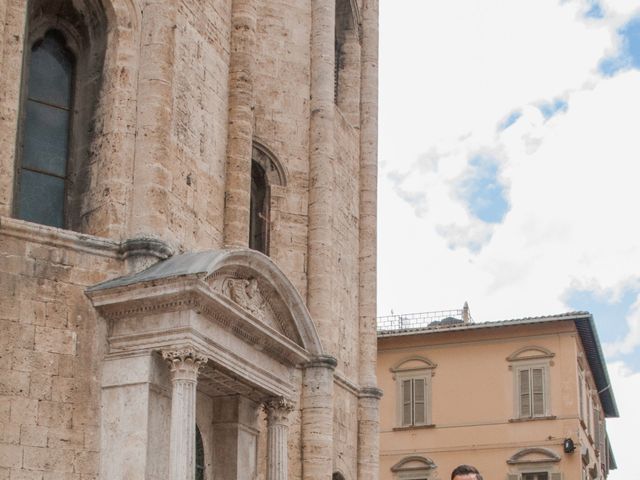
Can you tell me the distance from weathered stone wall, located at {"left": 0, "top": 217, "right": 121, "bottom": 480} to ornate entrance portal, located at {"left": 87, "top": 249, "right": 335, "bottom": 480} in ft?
0.61

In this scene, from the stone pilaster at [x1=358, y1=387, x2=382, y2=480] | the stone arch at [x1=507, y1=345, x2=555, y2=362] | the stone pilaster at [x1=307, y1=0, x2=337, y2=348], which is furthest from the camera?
the stone arch at [x1=507, y1=345, x2=555, y2=362]

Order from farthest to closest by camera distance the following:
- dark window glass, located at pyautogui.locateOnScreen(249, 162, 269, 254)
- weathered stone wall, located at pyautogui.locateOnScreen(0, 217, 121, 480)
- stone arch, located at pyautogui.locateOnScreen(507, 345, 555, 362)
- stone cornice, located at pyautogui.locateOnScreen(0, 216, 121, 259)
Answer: stone arch, located at pyautogui.locateOnScreen(507, 345, 555, 362)
dark window glass, located at pyautogui.locateOnScreen(249, 162, 269, 254)
stone cornice, located at pyautogui.locateOnScreen(0, 216, 121, 259)
weathered stone wall, located at pyautogui.locateOnScreen(0, 217, 121, 480)

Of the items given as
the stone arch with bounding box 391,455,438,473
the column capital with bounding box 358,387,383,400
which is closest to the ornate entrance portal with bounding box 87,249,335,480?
the column capital with bounding box 358,387,383,400

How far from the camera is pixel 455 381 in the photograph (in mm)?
32281

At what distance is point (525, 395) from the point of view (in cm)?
3116

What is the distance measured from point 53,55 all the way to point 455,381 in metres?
19.6

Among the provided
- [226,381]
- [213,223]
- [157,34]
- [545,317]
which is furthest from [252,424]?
[545,317]

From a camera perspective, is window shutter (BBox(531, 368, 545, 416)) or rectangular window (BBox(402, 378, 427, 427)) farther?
rectangular window (BBox(402, 378, 427, 427))

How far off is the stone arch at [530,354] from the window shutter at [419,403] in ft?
7.95

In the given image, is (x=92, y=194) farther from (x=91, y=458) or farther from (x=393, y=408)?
(x=393, y=408)

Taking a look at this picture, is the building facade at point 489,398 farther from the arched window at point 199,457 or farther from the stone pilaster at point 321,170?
the arched window at point 199,457

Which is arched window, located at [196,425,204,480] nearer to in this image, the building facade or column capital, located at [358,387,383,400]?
column capital, located at [358,387,383,400]

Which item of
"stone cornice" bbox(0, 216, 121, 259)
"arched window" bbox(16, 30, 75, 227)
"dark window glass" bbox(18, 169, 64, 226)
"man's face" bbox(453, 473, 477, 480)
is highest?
"arched window" bbox(16, 30, 75, 227)

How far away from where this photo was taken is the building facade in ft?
101
